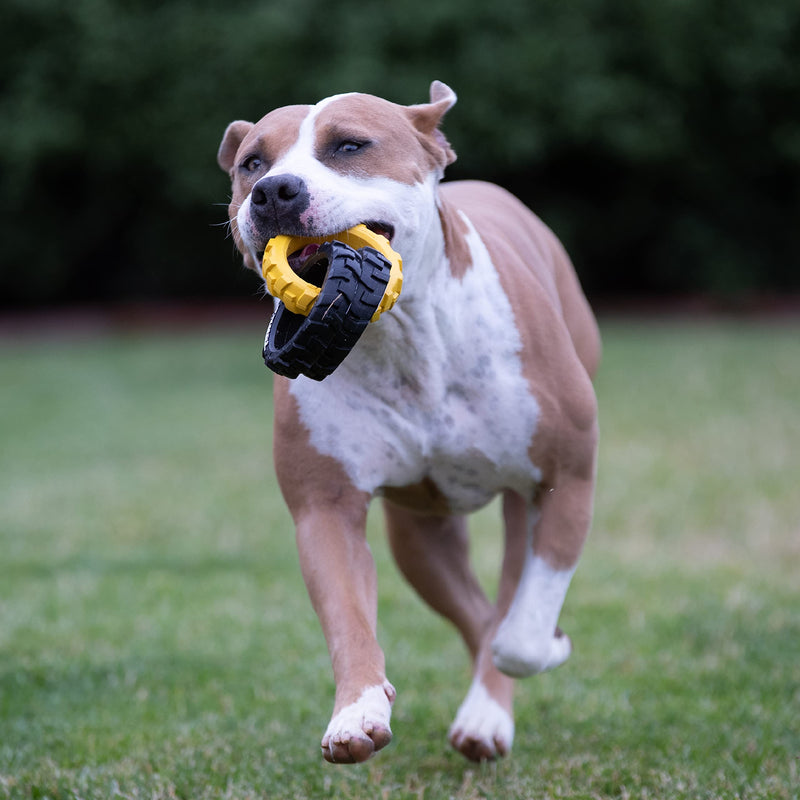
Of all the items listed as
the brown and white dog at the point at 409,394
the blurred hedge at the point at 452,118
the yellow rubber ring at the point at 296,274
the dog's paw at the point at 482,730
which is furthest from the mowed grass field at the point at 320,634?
the blurred hedge at the point at 452,118

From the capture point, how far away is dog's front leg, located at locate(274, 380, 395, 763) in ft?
9.85

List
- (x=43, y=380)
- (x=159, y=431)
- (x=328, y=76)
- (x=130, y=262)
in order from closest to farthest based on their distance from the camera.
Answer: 1. (x=159, y=431)
2. (x=43, y=380)
3. (x=328, y=76)
4. (x=130, y=262)

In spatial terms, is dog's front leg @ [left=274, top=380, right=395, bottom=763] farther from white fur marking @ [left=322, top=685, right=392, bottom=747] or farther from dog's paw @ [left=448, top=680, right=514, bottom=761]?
dog's paw @ [left=448, top=680, right=514, bottom=761]

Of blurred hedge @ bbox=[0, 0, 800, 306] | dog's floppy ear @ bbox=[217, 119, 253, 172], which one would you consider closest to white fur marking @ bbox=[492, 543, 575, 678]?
dog's floppy ear @ bbox=[217, 119, 253, 172]

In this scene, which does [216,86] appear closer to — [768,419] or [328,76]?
[328,76]

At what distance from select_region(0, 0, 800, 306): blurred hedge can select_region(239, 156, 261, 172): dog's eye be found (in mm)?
13370

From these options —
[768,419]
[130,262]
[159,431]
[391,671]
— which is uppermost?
[391,671]

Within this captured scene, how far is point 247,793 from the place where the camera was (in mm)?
3697

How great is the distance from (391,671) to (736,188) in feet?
57.7

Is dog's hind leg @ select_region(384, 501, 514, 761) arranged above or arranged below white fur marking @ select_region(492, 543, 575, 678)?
below

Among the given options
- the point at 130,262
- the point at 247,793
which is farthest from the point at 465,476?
the point at 130,262

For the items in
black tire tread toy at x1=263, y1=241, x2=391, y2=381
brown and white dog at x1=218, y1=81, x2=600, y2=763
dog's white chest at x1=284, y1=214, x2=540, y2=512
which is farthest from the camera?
dog's white chest at x1=284, y1=214, x2=540, y2=512

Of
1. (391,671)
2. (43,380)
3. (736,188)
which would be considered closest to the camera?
(391,671)

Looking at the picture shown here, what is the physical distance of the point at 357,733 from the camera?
2.96 m
